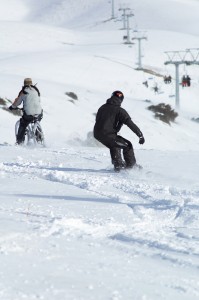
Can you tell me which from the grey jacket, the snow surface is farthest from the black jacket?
the grey jacket

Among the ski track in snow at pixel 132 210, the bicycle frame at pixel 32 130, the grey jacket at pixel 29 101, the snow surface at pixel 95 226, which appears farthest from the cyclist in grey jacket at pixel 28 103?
the ski track in snow at pixel 132 210

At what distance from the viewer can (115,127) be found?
1088 cm

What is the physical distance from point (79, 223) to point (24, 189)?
8.50ft

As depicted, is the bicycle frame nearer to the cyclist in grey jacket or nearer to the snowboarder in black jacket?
the cyclist in grey jacket

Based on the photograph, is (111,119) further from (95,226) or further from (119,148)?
(95,226)

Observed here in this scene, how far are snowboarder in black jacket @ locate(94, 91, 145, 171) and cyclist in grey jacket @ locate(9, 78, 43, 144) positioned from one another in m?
4.29

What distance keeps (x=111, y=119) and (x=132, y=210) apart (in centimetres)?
317

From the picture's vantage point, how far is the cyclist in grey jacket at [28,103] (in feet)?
48.3

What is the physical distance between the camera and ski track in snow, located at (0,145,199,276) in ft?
19.7

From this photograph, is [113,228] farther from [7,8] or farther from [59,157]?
[7,8]

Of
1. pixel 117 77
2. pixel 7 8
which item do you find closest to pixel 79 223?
pixel 117 77

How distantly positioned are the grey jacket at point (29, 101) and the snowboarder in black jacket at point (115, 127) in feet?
14.0

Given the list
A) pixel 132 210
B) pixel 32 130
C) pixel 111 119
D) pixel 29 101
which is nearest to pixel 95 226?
pixel 132 210

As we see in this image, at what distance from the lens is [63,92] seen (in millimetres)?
39562
